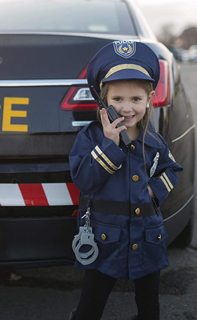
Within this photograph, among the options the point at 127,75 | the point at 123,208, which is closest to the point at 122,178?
the point at 123,208

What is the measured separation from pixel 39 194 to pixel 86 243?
389mm

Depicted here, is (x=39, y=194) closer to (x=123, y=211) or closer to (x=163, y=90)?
(x=123, y=211)

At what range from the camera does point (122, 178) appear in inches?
65.8

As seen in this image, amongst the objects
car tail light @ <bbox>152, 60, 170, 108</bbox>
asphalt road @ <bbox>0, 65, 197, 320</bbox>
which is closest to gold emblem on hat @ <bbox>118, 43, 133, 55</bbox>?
car tail light @ <bbox>152, 60, 170, 108</bbox>

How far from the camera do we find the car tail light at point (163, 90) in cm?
207

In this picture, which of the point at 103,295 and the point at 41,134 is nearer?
the point at 103,295

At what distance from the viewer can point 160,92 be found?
82.5 inches

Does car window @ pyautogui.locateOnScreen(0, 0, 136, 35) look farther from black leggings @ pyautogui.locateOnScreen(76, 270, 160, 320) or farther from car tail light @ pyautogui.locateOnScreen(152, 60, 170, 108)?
black leggings @ pyautogui.locateOnScreen(76, 270, 160, 320)

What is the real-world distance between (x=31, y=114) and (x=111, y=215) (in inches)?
23.6

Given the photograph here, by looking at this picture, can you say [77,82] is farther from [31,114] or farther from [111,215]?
[111,215]

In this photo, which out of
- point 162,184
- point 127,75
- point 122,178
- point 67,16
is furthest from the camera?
point 67,16

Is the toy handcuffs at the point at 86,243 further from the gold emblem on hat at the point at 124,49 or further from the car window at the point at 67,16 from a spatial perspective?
the car window at the point at 67,16

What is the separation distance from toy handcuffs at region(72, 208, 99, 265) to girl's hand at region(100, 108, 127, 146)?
0.32 m

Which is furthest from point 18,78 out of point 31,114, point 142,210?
point 142,210
